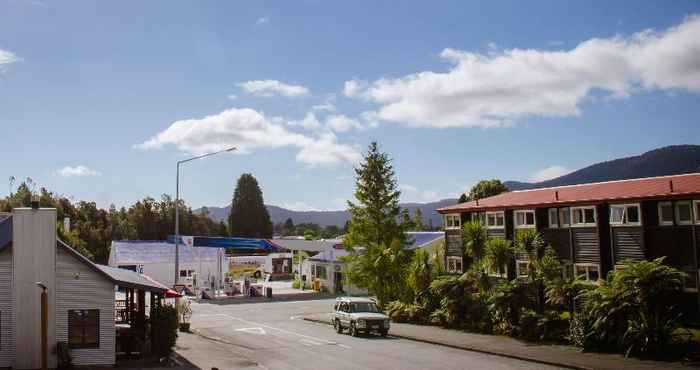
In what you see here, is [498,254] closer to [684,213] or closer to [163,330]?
[684,213]

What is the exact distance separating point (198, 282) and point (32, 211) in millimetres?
45779

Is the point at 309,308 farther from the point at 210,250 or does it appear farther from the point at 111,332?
the point at 111,332

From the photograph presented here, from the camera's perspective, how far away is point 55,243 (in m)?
23.0

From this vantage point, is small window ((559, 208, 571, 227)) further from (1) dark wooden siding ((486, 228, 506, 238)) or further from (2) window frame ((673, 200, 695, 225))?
(2) window frame ((673, 200, 695, 225))

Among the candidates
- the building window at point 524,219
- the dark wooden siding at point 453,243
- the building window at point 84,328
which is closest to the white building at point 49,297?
the building window at point 84,328

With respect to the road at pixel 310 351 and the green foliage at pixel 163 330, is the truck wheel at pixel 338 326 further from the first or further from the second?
the green foliage at pixel 163 330

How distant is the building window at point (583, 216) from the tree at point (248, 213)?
337 ft

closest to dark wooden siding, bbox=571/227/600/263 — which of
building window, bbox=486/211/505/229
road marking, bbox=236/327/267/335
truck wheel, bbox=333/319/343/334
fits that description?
building window, bbox=486/211/505/229

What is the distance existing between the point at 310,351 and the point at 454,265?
774 inches

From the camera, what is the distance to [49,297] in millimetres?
22781

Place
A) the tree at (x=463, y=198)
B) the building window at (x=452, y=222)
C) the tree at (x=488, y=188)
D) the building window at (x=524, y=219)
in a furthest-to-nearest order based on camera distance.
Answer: the tree at (x=463, y=198) < the tree at (x=488, y=188) < the building window at (x=452, y=222) < the building window at (x=524, y=219)

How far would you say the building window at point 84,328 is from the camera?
23.2 m

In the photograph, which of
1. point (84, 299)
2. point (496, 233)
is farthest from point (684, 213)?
point (84, 299)

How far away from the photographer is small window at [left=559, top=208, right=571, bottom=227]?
35750 millimetres
